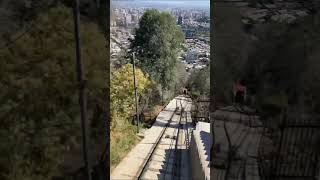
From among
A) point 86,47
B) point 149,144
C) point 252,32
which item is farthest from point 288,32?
point 149,144

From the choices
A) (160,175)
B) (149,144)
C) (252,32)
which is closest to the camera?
(252,32)

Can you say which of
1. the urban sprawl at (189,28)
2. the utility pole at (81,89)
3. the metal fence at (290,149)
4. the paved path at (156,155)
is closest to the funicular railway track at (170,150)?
the paved path at (156,155)

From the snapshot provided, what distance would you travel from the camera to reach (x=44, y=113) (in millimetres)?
2566

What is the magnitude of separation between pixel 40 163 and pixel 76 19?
829 mm

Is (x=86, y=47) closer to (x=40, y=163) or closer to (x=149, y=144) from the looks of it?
(x=40, y=163)

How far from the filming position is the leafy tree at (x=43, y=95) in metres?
2.53

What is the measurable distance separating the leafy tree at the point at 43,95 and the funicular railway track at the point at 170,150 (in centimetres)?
189

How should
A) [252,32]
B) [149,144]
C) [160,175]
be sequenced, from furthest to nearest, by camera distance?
1. [149,144]
2. [160,175]
3. [252,32]

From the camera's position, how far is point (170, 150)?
5.61 m

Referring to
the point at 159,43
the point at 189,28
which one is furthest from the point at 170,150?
the point at 189,28

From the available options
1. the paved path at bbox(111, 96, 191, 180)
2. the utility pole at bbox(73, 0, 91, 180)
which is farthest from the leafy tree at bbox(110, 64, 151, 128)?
the utility pole at bbox(73, 0, 91, 180)

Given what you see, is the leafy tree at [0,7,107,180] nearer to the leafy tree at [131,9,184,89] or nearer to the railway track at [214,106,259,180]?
the railway track at [214,106,259,180]

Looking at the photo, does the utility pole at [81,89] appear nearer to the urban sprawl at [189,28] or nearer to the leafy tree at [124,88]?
the urban sprawl at [189,28]

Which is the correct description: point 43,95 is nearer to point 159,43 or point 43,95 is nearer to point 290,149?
point 290,149
